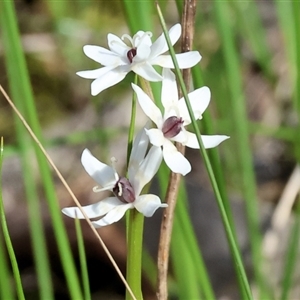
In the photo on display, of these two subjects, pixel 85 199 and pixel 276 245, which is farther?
pixel 85 199

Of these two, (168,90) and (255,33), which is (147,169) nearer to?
(168,90)

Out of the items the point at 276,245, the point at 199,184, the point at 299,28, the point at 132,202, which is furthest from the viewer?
the point at 199,184

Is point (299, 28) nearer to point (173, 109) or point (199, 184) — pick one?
point (173, 109)

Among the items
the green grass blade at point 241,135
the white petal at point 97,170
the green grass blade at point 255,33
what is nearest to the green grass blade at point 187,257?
the green grass blade at point 241,135

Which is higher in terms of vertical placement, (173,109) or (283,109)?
(173,109)

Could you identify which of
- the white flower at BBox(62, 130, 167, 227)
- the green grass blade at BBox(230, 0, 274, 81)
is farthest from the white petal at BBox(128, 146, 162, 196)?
the green grass blade at BBox(230, 0, 274, 81)

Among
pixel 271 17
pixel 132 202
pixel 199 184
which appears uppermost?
pixel 132 202

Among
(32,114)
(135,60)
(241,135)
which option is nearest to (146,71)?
(135,60)

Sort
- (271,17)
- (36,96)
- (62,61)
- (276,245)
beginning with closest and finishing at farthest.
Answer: (276,245), (36,96), (62,61), (271,17)

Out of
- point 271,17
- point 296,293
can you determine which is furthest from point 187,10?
point 271,17
